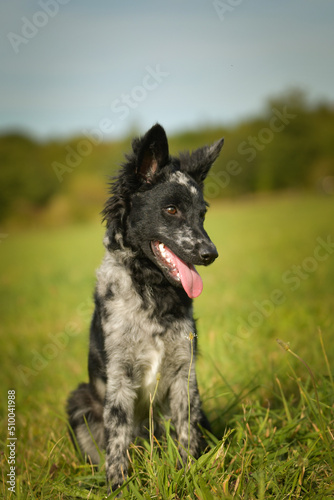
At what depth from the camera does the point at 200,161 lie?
3.69 m

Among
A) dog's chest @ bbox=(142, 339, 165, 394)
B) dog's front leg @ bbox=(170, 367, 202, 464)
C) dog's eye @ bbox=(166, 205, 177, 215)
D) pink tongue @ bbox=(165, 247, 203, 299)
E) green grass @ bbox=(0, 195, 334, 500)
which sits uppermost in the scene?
dog's eye @ bbox=(166, 205, 177, 215)

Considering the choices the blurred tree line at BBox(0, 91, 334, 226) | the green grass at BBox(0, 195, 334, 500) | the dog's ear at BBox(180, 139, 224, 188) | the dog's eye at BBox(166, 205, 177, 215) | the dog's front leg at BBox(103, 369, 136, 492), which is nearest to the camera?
the green grass at BBox(0, 195, 334, 500)

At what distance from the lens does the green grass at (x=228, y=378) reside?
3049 millimetres

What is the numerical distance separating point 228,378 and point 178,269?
2443 mm

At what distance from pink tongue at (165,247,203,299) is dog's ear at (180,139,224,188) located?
0.76 metres

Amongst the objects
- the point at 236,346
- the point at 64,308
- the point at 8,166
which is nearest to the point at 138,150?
the point at 236,346

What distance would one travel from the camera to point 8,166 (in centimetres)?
5166

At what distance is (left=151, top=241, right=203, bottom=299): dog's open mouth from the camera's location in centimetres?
331

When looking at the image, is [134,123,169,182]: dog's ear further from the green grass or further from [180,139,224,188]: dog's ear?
the green grass

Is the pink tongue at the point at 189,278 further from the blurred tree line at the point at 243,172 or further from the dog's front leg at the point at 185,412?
the blurred tree line at the point at 243,172

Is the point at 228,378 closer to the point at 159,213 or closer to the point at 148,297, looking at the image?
the point at 148,297

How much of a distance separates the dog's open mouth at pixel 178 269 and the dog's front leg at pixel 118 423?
2.75ft

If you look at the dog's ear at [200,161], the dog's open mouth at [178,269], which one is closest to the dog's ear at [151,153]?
the dog's ear at [200,161]

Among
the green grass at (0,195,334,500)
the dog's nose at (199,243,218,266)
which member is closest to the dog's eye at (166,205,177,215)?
the dog's nose at (199,243,218,266)
